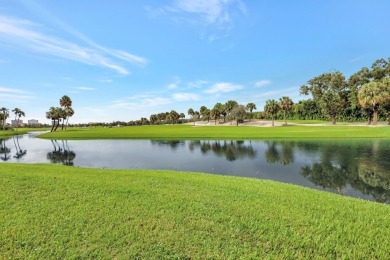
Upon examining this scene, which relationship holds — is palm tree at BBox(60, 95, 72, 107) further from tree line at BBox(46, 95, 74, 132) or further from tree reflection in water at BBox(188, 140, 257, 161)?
tree reflection in water at BBox(188, 140, 257, 161)

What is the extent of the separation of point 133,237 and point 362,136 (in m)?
47.1

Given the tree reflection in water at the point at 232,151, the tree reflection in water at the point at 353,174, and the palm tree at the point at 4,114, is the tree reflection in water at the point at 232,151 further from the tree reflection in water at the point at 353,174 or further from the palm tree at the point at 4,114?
the palm tree at the point at 4,114

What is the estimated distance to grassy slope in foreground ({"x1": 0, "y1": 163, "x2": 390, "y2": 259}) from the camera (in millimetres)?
4720

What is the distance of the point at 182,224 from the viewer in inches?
225

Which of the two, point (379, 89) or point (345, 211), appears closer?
point (345, 211)

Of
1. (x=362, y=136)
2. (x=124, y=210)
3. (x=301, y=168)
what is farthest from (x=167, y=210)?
(x=362, y=136)

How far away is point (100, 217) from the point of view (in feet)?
19.8

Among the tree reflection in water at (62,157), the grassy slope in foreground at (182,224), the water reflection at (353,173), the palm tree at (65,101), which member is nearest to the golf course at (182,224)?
the grassy slope in foreground at (182,224)

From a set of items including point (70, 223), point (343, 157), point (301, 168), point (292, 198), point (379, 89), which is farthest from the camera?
point (379, 89)

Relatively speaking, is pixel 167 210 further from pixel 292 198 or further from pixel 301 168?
pixel 301 168

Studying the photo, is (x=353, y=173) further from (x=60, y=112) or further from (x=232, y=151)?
(x=60, y=112)

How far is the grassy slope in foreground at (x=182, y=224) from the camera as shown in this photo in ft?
15.5

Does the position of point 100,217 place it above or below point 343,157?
above

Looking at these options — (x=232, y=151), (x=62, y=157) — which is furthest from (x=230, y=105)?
(x=62, y=157)
